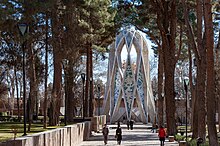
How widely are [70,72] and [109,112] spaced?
31751mm

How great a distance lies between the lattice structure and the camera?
222 ft

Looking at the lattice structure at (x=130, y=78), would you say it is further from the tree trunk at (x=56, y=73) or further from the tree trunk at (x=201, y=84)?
the tree trunk at (x=201, y=84)

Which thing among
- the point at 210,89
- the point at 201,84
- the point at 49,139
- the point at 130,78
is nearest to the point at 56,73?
the point at 201,84

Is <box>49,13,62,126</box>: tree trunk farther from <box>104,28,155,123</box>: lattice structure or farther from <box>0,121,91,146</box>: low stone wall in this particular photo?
<box>104,28,155,123</box>: lattice structure

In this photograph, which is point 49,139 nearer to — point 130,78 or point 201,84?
point 201,84

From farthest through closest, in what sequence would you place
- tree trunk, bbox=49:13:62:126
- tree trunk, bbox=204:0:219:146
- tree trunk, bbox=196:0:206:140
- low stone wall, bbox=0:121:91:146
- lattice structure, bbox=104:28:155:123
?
lattice structure, bbox=104:28:155:123 → tree trunk, bbox=49:13:62:126 → tree trunk, bbox=196:0:206:140 → tree trunk, bbox=204:0:219:146 → low stone wall, bbox=0:121:91:146

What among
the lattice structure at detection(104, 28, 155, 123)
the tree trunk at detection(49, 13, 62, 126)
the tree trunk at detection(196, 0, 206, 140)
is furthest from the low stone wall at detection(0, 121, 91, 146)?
the lattice structure at detection(104, 28, 155, 123)

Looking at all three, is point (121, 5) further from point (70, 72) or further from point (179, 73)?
point (179, 73)

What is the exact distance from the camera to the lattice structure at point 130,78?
67.8 metres

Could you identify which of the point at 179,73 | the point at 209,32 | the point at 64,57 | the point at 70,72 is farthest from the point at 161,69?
the point at 209,32

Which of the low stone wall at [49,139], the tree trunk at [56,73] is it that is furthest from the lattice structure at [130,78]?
the low stone wall at [49,139]

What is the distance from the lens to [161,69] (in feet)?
143

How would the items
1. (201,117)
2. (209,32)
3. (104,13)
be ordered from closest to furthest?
1. (209,32)
2. (201,117)
3. (104,13)

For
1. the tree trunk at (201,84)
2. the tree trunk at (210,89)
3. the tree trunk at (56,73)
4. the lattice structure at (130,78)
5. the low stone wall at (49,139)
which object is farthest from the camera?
the lattice structure at (130,78)
